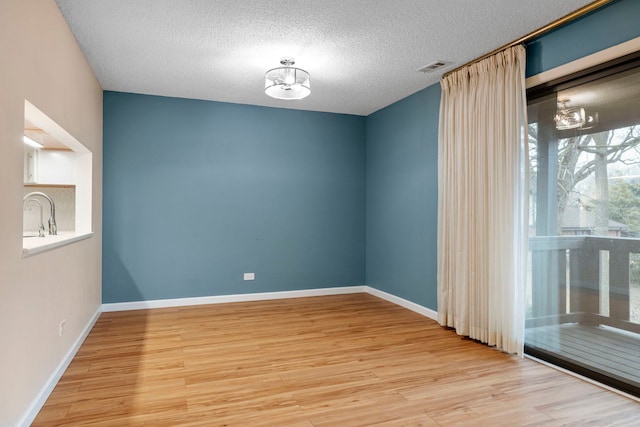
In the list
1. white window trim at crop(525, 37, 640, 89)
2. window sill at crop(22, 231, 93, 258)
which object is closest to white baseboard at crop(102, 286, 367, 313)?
window sill at crop(22, 231, 93, 258)

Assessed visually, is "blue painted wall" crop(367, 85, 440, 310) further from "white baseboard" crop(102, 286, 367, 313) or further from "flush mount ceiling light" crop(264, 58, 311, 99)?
"flush mount ceiling light" crop(264, 58, 311, 99)

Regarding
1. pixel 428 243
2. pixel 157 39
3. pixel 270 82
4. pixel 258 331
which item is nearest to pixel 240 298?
pixel 258 331

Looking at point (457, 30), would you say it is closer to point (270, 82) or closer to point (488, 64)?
point (488, 64)

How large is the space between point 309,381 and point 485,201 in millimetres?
2253

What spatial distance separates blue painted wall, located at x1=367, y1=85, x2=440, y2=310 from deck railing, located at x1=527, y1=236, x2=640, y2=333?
4.33ft

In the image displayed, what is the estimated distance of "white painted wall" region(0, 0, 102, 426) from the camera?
1.93 metres

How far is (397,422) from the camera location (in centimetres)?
232

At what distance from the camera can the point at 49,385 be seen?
2.62 meters

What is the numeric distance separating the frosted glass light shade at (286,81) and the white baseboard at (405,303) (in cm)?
283

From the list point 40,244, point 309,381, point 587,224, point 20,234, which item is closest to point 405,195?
point 587,224

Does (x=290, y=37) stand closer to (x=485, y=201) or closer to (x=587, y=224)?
(x=485, y=201)

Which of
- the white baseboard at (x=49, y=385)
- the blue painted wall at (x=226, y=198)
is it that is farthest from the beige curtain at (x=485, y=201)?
the white baseboard at (x=49, y=385)

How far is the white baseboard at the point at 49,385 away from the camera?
7.32 ft

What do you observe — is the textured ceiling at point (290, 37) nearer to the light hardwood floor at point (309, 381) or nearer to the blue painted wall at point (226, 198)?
the blue painted wall at point (226, 198)
